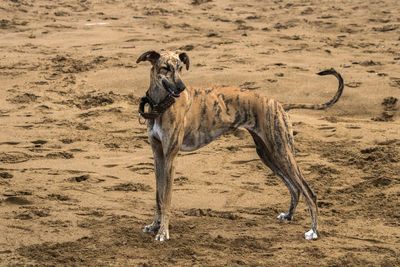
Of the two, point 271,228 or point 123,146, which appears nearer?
point 271,228

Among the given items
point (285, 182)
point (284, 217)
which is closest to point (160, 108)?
point (285, 182)

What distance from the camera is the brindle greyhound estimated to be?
22.5ft

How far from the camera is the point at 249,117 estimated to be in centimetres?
721

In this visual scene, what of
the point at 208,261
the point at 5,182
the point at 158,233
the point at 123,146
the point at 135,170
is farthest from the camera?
the point at 123,146

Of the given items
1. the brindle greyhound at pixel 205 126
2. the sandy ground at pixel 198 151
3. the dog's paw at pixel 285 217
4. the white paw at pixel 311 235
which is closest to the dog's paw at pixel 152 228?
the brindle greyhound at pixel 205 126

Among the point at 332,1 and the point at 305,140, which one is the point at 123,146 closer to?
the point at 305,140

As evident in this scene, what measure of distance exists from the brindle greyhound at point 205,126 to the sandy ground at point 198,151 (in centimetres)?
37

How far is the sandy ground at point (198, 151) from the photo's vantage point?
6.85 metres

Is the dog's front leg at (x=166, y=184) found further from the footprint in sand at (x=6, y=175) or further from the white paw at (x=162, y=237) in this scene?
the footprint in sand at (x=6, y=175)

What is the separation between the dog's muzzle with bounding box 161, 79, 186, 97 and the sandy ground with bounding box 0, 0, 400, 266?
4.10 feet

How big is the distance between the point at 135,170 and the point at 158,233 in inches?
80.9

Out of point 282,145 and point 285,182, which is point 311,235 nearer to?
point 285,182

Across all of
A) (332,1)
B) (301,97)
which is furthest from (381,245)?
(332,1)

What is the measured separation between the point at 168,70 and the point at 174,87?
15 centimetres
